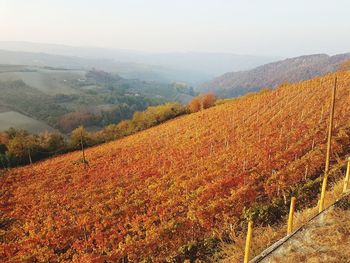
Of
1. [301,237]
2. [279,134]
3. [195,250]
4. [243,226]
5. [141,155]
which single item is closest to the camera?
[301,237]

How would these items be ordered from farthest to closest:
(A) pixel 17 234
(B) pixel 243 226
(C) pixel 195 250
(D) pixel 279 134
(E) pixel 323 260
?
(D) pixel 279 134 → (A) pixel 17 234 → (B) pixel 243 226 → (C) pixel 195 250 → (E) pixel 323 260

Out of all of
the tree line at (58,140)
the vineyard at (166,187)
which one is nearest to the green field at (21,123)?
the tree line at (58,140)

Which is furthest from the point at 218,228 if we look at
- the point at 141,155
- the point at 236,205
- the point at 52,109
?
the point at 52,109

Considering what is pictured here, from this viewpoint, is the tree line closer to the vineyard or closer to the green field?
the vineyard

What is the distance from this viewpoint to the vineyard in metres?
20.0

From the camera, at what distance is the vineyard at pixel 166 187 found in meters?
20.0

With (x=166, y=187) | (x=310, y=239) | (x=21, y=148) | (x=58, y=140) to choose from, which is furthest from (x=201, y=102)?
(x=310, y=239)

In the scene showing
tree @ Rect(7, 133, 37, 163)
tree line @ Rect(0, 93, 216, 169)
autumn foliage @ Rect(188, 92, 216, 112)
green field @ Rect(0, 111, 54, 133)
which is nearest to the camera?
tree @ Rect(7, 133, 37, 163)

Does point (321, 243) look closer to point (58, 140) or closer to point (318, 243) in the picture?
point (318, 243)

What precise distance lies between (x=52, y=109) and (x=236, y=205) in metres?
158

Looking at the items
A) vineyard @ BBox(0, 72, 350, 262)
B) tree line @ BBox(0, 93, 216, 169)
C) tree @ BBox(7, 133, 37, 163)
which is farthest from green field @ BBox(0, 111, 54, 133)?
vineyard @ BBox(0, 72, 350, 262)

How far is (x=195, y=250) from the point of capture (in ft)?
53.6

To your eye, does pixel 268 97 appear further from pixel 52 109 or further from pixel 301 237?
pixel 52 109

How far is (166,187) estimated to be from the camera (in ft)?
94.5
